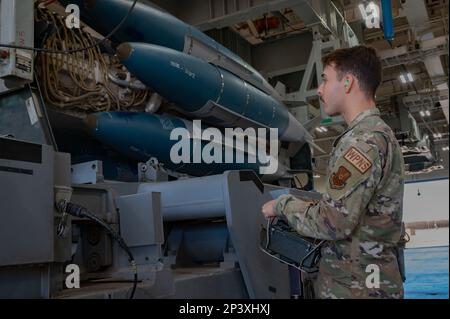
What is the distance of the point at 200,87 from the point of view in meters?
3.36

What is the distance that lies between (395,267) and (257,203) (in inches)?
37.1

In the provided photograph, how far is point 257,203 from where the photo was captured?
7.73ft

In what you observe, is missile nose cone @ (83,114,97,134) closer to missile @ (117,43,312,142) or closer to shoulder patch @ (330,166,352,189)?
missile @ (117,43,312,142)

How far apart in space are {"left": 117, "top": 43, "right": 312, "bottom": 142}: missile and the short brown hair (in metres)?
1.71

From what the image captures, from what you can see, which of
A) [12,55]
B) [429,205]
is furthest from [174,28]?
[429,205]

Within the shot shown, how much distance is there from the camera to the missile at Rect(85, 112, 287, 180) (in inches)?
119

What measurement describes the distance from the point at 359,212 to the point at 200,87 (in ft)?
7.05

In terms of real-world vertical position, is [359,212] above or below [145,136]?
below

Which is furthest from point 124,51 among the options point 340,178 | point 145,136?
point 340,178

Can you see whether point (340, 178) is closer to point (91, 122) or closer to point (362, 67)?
point (362, 67)

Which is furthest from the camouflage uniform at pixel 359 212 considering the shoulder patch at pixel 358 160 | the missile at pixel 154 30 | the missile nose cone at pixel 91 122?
the missile at pixel 154 30

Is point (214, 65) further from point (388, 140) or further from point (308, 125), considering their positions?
point (388, 140)

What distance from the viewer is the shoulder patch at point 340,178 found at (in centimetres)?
140

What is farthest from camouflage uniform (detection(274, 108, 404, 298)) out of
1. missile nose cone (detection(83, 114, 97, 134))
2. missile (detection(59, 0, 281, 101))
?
missile (detection(59, 0, 281, 101))
